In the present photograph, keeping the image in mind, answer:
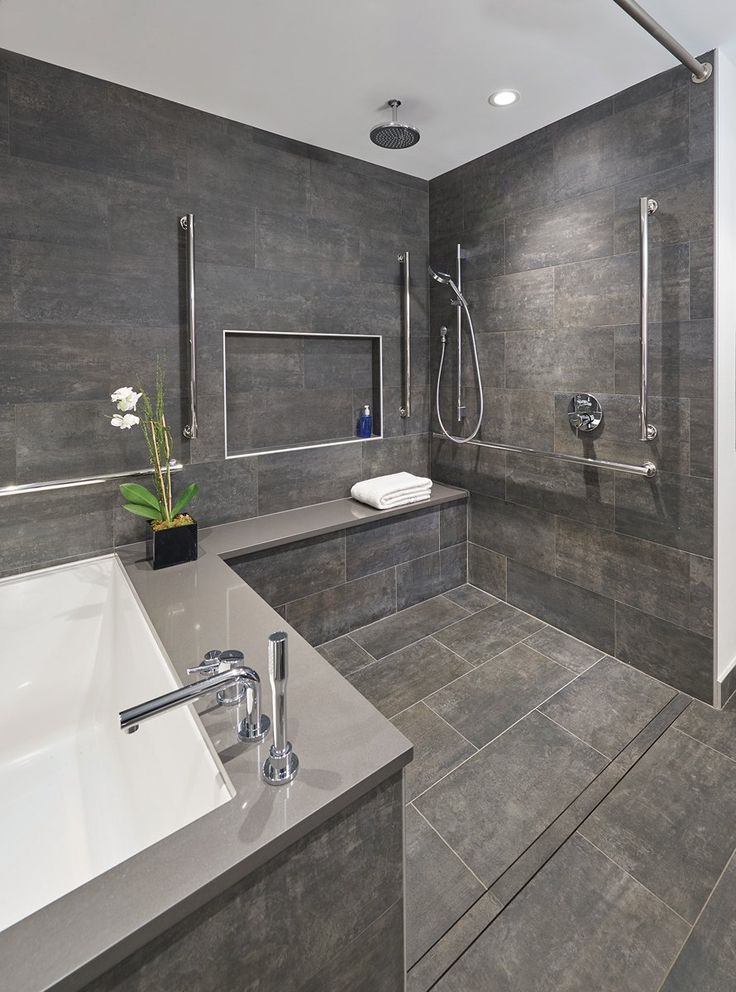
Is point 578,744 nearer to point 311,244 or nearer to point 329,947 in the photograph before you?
point 329,947

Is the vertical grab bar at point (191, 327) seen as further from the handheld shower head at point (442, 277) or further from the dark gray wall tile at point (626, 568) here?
the dark gray wall tile at point (626, 568)

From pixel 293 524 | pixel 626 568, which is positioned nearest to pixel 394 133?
pixel 293 524

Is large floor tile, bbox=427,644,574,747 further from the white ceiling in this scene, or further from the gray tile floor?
the white ceiling

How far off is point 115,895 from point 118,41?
2.45 m

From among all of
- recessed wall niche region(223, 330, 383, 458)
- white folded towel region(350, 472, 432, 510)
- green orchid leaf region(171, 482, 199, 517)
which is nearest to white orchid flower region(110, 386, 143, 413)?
green orchid leaf region(171, 482, 199, 517)

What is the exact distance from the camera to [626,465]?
92.2 inches

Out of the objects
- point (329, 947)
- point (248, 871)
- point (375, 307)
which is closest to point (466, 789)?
point (329, 947)

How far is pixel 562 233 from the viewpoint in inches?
98.5

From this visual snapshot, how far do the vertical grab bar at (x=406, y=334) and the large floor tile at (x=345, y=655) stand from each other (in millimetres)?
1362

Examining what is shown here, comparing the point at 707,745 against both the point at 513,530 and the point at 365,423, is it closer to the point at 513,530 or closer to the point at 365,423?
the point at 513,530

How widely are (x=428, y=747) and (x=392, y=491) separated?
1.28 m

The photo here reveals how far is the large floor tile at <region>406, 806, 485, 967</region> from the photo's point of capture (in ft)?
4.47

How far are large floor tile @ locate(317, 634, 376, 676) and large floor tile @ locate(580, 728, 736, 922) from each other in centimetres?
113

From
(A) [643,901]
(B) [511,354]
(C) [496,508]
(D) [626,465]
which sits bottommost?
(A) [643,901]
